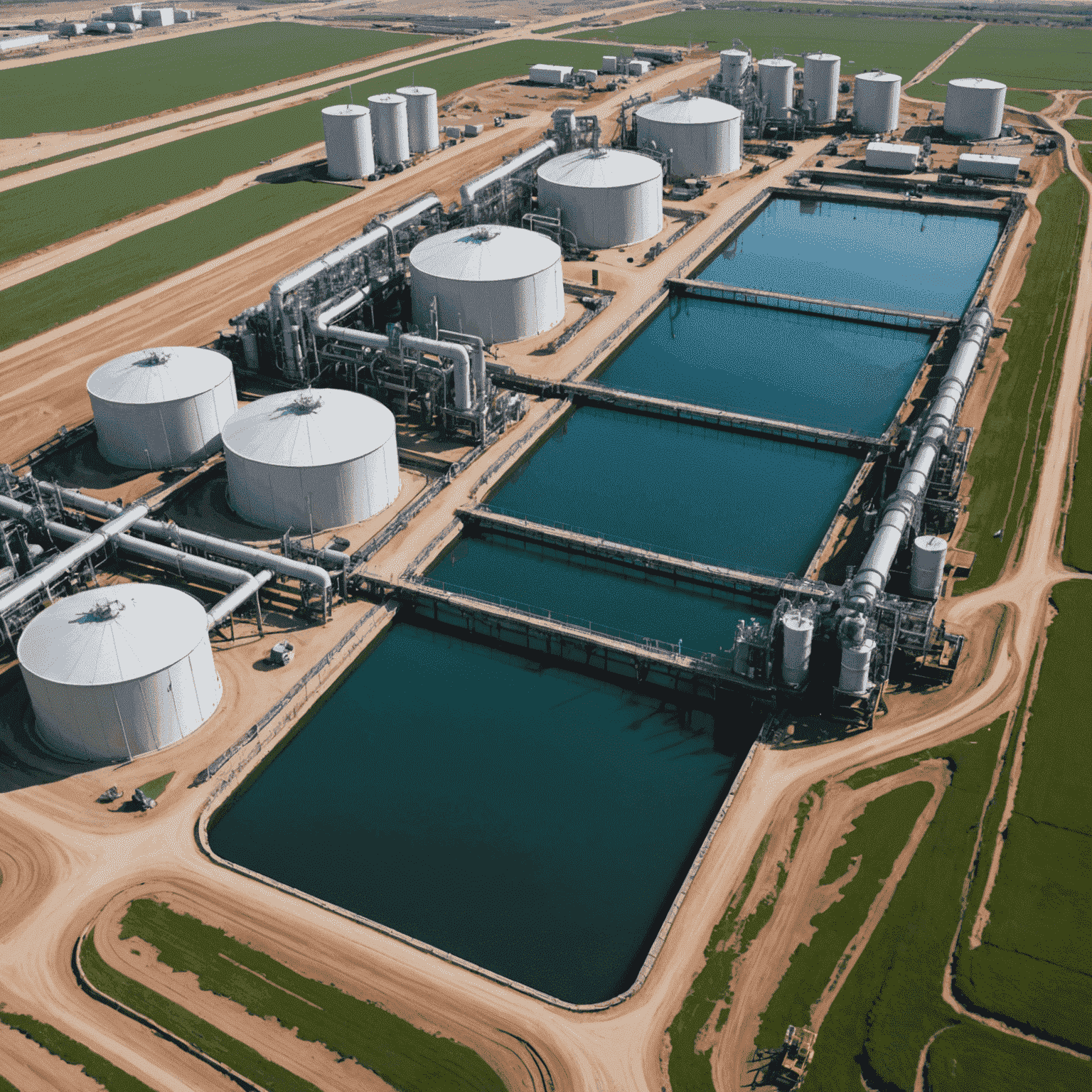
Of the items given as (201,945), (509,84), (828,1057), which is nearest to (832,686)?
(828,1057)

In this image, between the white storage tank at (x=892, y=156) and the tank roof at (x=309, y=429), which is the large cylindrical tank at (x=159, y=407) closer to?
the tank roof at (x=309, y=429)

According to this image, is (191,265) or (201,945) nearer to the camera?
(201,945)

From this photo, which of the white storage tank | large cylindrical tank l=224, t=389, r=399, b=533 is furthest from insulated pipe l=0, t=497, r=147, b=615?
the white storage tank

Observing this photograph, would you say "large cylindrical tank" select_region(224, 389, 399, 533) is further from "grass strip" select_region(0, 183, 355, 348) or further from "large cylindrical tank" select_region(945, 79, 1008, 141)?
"large cylindrical tank" select_region(945, 79, 1008, 141)

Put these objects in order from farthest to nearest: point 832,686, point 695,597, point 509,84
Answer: point 509,84, point 695,597, point 832,686

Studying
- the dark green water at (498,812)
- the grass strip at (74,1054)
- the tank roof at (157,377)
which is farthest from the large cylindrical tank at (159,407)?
the grass strip at (74,1054)

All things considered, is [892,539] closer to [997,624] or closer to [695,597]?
[997,624]
